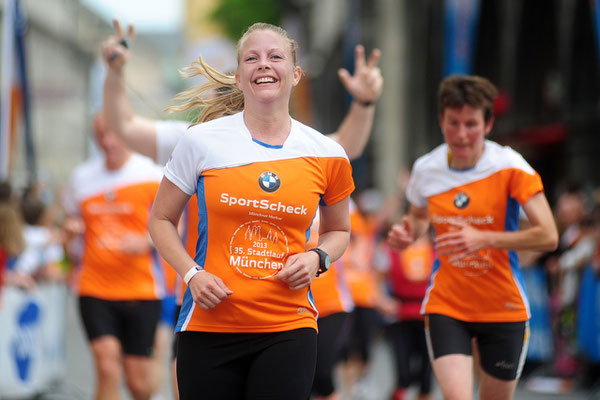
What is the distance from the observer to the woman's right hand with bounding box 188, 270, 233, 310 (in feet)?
13.2

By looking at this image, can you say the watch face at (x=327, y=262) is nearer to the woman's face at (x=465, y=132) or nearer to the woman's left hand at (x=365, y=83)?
the woman's face at (x=465, y=132)

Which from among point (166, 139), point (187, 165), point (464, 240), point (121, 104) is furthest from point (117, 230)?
point (187, 165)

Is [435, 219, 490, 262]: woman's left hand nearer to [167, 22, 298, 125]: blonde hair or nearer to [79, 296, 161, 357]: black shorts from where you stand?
[167, 22, 298, 125]: blonde hair

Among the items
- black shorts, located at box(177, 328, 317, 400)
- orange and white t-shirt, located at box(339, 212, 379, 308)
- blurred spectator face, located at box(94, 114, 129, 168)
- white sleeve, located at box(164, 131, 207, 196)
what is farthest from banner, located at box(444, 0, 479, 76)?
black shorts, located at box(177, 328, 317, 400)

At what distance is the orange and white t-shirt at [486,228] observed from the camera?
18.5 ft

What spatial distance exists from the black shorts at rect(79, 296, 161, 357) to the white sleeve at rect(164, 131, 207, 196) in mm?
3407

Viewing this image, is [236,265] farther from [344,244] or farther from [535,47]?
[535,47]

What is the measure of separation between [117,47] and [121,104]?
354 mm

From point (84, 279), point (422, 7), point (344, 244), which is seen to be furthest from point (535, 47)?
point (344, 244)

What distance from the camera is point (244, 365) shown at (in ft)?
13.9

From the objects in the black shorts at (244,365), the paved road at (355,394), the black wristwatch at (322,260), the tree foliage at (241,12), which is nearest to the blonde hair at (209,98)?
the black wristwatch at (322,260)

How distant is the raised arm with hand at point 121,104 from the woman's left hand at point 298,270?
222 cm

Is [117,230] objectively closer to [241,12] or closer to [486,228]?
[486,228]

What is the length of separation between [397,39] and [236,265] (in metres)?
25.6
